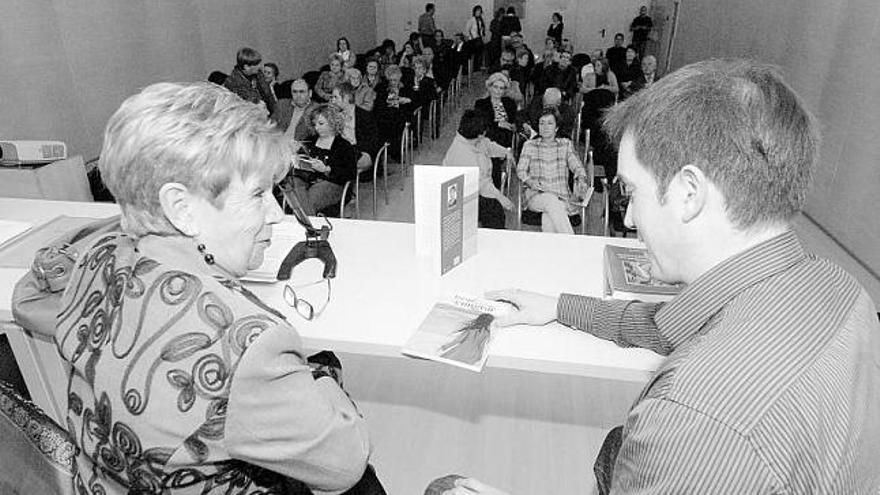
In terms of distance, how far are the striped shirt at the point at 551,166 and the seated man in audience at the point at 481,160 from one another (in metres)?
0.25

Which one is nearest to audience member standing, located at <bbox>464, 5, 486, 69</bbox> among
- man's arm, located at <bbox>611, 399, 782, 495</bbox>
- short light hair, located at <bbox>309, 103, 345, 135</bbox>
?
short light hair, located at <bbox>309, 103, 345, 135</bbox>

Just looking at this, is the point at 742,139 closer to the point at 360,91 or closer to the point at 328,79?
the point at 360,91

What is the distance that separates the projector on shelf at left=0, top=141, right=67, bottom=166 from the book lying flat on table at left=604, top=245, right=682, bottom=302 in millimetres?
3158

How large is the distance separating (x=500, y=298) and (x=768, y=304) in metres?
0.86

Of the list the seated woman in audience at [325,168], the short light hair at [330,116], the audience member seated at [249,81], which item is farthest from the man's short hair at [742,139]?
the audience member seated at [249,81]

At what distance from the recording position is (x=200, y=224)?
3.38 ft

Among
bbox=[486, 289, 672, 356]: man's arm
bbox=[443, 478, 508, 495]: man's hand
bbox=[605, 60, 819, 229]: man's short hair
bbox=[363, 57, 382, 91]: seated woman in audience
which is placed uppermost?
bbox=[605, 60, 819, 229]: man's short hair

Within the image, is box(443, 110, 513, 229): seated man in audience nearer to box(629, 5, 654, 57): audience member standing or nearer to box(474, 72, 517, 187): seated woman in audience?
box(474, 72, 517, 187): seated woman in audience

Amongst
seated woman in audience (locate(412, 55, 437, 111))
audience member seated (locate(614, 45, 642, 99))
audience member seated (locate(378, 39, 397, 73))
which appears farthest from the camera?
audience member seated (locate(378, 39, 397, 73))

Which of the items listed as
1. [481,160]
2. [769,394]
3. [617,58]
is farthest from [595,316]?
[617,58]

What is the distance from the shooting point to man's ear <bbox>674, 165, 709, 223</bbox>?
2.80 feet

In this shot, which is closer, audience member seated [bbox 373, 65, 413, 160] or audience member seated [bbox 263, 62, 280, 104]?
audience member seated [bbox 373, 65, 413, 160]

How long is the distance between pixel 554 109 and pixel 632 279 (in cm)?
334

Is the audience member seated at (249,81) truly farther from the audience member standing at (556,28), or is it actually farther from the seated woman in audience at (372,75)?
the audience member standing at (556,28)
